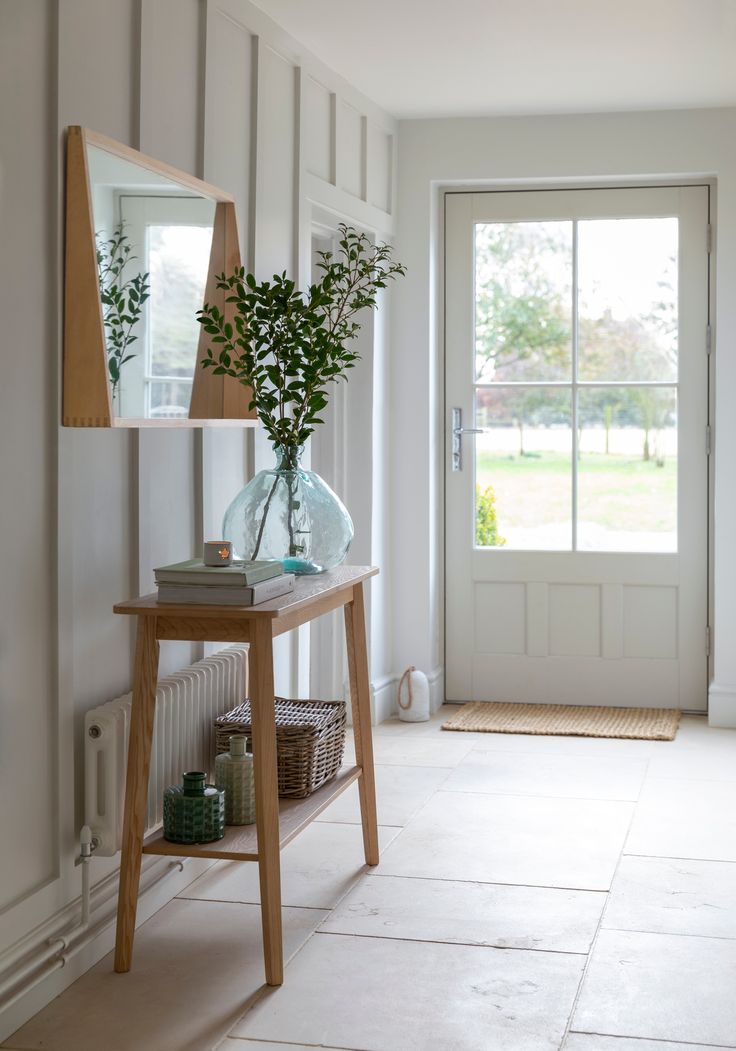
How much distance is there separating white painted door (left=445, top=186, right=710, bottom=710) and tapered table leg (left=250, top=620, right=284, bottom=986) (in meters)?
2.88

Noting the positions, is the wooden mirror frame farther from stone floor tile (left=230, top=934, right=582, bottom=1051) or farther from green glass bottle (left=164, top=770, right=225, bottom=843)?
stone floor tile (left=230, top=934, right=582, bottom=1051)

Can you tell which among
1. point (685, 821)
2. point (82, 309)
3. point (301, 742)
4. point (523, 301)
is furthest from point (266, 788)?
point (523, 301)

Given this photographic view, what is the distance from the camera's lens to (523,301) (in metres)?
5.33

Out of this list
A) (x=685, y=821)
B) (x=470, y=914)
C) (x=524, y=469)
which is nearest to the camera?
(x=470, y=914)

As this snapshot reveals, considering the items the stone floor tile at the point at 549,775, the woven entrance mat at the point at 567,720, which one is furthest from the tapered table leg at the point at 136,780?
the woven entrance mat at the point at 567,720

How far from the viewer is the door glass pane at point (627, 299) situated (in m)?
5.20

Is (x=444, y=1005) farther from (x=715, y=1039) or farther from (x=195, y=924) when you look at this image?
(x=195, y=924)

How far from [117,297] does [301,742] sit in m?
1.18

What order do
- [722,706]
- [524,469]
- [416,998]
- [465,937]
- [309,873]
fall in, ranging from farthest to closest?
1. [524,469]
2. [722,706]
3. [309,873]
4. [465,937]
5. [416,998]

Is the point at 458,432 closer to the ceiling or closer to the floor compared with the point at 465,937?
closer to the ceiling

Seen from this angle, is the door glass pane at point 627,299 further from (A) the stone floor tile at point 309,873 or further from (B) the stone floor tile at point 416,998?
(B) the stone floor tile at point 416,998

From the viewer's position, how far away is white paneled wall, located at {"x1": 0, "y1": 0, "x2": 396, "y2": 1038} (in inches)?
96.3

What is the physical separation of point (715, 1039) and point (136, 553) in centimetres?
163

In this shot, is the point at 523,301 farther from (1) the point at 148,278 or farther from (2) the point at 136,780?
(2) the point at 136,780
